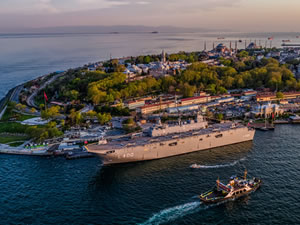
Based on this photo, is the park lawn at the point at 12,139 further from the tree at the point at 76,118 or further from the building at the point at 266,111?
the building at the point at 266,111

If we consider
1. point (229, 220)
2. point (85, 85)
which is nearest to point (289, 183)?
point (229, 220)

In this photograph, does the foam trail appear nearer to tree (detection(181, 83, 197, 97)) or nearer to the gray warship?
the gray warship

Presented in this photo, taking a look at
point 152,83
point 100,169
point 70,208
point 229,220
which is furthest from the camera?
point 152,83

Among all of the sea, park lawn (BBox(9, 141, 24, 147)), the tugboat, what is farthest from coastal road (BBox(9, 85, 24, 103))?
the tugboat

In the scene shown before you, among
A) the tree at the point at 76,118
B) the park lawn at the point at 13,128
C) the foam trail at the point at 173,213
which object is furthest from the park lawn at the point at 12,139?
the foam trail at the point at 173,213

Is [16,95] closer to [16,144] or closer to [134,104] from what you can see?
[134,104]

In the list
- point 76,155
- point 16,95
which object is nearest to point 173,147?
point 76,155

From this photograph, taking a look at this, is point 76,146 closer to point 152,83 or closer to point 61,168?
point 61,168
